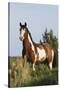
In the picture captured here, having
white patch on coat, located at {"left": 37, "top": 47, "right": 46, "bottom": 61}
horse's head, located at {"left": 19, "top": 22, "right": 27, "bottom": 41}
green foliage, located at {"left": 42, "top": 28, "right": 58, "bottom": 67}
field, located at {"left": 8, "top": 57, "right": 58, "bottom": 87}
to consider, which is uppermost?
horse's head, located at {"left": 19, "top": 22, "right": 27, "bottom": 41}

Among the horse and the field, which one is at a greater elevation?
the horse

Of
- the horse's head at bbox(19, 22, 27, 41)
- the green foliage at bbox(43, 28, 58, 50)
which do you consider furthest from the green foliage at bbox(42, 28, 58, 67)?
the horse's head at bbox(19, 22, 27, 41)

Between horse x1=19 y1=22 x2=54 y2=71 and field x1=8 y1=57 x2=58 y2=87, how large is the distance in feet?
0.14

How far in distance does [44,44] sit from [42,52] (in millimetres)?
59

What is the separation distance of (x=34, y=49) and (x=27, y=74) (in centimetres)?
18

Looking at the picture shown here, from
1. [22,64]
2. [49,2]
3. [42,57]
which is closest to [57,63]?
[42,57]

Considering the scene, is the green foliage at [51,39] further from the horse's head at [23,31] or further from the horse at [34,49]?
the horse's head at [23,31]

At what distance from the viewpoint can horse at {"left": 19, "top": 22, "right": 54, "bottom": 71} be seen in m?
1.51

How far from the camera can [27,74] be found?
59.2 inches

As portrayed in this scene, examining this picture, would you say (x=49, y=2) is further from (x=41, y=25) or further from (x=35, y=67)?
(x=35, y=67)

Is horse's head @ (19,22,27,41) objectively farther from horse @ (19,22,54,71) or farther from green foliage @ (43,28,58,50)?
green foliage @ (43,28,58,50)

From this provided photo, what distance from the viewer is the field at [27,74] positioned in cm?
148

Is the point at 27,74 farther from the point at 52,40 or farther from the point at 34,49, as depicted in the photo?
the point at 52,40

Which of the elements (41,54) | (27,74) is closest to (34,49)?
(41,54)
